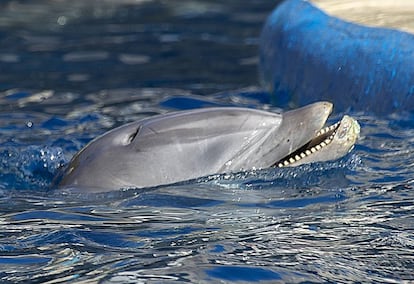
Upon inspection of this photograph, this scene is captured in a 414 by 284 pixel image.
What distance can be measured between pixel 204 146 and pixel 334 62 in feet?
8.11

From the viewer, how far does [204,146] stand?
4980mm

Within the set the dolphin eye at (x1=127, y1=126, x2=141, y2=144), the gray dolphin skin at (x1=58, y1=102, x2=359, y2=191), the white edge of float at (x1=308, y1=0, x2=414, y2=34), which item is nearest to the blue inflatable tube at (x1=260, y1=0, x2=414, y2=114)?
the white edge of float at (x1=308, y1=0, x2=414, y2=34)

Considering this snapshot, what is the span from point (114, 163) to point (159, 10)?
8.03 meters

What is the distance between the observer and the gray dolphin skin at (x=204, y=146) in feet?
16.3

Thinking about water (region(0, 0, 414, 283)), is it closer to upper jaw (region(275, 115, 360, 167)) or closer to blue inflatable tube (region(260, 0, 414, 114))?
upper jaw (region(275, 115, 360, 167))

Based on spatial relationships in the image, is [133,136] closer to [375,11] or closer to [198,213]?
[198,213]

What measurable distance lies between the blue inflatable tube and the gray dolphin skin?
1434 millimetres

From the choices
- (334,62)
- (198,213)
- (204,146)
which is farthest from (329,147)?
(334,62)

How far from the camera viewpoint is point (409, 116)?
6270 millimetres

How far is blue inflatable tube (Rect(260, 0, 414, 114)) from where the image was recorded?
6594 millimetres

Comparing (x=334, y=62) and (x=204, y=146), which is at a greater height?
(x=204, y=146)

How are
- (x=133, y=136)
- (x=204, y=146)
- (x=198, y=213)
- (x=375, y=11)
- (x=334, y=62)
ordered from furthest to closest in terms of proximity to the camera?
(x=375, y=11) → (x=334, y=62) → (x=133, y=136) → (x=204, y=146) → (x=198, y=213)

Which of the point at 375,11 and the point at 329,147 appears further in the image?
the point at 375,11

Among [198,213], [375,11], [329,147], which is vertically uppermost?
[375,11]
